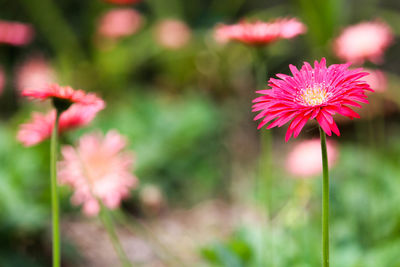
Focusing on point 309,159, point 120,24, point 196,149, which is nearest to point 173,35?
point 120,24

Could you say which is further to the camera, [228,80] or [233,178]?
[228,80]

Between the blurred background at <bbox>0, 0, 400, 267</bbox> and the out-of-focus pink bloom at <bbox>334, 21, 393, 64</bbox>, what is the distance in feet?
0.15

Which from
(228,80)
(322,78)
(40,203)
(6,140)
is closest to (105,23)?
(228,80)

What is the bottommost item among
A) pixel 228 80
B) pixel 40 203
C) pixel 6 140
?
pixel 40 203

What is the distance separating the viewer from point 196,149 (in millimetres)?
2486

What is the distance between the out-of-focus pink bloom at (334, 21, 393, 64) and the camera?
144 centimetres

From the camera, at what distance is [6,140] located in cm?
211

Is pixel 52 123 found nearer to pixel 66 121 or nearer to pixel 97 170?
pixel 66 121

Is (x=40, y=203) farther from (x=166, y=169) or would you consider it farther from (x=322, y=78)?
(x=322, y=78)

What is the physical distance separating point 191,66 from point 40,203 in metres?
1.66

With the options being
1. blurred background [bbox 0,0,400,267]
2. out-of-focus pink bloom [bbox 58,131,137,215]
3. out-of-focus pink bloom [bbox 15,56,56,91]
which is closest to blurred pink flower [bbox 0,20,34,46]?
blurred background [bbox 0,0,400,267]

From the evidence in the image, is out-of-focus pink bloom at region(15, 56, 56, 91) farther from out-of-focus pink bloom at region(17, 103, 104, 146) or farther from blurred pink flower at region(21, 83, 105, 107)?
blurred pink flower at region(21, 83, 105, 107)

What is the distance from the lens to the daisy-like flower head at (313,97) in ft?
2.08

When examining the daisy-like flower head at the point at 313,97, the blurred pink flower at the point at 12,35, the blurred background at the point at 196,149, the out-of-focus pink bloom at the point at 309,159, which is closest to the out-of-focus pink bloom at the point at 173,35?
the blurred background at the point at 196,149
